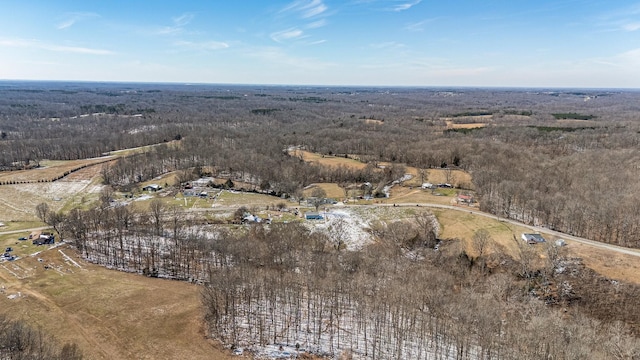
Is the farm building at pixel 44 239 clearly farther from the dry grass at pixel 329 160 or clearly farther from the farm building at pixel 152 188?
the dry grass at pixel 329 160

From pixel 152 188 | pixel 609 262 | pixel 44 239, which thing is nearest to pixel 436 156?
pixel 609 262

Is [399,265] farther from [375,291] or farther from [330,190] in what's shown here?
[330,190]

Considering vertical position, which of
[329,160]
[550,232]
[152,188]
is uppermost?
[329,160]

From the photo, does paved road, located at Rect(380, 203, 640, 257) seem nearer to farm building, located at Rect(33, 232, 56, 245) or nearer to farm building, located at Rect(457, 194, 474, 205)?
farm building, located at Rect(457, 194, 474, 205)

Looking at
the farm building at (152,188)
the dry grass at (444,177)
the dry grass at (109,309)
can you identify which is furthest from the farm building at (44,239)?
the dry grass at (444,177)

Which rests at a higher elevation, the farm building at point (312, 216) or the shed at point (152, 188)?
the shed at point (152, 188)
